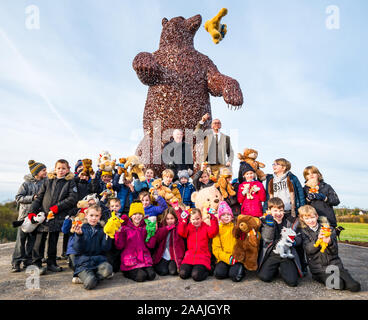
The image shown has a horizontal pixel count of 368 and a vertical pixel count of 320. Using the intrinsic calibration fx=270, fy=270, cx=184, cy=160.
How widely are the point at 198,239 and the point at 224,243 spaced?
1.12ft

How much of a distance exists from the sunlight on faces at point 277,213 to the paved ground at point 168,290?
0.73 m

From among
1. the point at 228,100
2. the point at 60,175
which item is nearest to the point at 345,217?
the point at 228,100

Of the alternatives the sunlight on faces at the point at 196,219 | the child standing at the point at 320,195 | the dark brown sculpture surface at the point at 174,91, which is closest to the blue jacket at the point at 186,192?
the sunlight on faces at the point at 196,219

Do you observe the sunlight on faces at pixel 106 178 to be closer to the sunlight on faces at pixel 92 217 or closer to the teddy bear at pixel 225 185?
the sunlight on faces at pixel 92 217

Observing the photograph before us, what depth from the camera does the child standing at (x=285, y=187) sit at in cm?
380

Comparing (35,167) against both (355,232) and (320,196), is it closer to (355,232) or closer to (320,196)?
(320,196)

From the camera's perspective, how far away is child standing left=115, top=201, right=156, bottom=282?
3.25 meters

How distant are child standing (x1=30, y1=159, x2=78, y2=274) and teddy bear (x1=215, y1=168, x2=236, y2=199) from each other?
2.17m

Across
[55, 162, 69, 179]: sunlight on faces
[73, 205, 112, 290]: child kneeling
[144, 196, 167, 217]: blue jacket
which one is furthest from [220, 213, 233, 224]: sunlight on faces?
[55, 162, 69, 179]: sunlight on faces

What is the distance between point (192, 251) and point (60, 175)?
215 cm

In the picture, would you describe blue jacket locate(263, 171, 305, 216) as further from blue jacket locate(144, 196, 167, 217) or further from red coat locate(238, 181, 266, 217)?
blue jacket locate(144, 196, 167, 217)

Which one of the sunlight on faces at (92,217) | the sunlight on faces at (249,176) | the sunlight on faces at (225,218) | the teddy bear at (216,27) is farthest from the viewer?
the teddy bear at (216,27)

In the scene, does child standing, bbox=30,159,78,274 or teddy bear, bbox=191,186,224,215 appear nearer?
child standing, bbox=30,159,78,274
